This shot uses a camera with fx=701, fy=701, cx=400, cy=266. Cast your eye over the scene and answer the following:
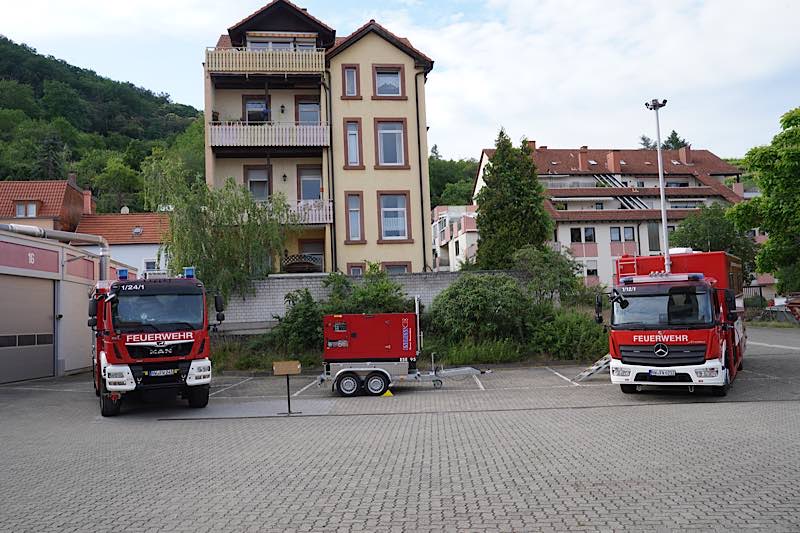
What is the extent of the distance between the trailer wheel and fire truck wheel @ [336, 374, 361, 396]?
10.7 ft

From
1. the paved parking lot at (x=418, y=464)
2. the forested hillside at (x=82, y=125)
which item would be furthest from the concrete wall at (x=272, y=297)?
the forested hillside at (x=82, y=125)

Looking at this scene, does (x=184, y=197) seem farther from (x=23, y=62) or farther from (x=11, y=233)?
(x=23, y=62)

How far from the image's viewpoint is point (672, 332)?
14.9m

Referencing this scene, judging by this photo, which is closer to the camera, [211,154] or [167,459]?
[167,459]

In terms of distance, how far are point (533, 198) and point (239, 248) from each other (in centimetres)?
1416

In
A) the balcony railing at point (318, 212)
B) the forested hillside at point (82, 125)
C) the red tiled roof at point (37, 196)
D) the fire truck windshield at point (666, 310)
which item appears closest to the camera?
the fire truck windshield at point (666, 310)

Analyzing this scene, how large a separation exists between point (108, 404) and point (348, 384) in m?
5.60

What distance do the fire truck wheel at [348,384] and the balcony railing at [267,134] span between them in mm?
14559

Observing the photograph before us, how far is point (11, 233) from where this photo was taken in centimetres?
2239

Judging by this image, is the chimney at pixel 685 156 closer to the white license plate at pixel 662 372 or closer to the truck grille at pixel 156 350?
the white license plate at pixel 662 372

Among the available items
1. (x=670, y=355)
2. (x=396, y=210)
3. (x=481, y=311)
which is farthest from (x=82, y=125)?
(x=670, y=355)

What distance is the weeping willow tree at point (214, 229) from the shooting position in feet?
80.5

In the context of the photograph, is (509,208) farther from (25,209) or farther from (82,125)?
(82,125)

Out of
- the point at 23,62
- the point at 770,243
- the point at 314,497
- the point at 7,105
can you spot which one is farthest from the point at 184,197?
the point at 23,62
